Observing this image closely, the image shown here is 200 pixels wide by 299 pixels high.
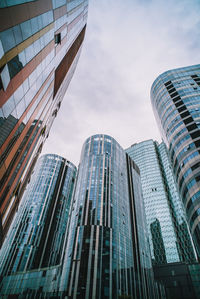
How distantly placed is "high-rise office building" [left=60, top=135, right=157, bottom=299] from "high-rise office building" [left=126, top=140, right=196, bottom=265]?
20.6 meters

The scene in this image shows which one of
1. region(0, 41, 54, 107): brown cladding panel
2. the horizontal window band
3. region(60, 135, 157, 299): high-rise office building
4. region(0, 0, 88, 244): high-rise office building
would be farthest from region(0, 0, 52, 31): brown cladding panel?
region(60, 135, 157, 299): high-rise office building

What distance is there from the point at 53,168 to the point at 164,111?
92985 millimetres

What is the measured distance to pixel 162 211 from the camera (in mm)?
118188

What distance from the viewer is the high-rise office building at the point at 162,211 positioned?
103 metres

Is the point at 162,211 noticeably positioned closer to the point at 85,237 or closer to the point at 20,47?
the point at 85,237

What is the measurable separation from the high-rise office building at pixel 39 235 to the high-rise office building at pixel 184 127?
55.9 meters

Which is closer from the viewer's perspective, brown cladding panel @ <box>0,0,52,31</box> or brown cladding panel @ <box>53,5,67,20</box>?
brown cladding panel @ <box>0,0,52,31</box>

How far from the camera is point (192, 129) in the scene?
161 feet

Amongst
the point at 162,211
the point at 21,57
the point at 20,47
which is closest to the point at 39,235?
the point at 162,211

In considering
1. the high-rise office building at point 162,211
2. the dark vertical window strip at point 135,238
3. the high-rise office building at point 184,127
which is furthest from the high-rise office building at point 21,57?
the high-rise office building at point 162,211

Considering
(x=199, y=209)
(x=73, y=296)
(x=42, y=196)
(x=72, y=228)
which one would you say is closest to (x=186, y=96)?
(x=199, y=209)

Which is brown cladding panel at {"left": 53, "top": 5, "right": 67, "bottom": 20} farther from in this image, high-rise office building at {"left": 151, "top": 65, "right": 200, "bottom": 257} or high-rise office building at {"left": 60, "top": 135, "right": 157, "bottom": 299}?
high-rise office building at {"left": 60, "top": 135, "right": 157, "bottom": 299}

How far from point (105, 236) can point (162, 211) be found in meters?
65.3

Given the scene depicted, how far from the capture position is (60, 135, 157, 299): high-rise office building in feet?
190
